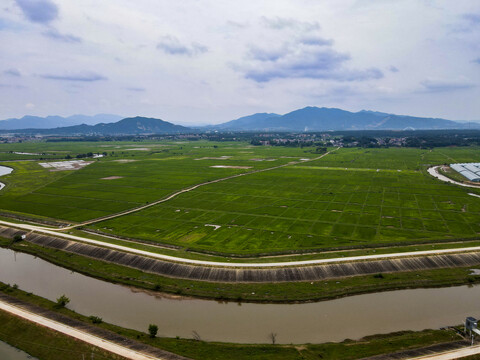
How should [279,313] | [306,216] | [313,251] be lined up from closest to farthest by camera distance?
[279,313] → [313,251] → [306,216]

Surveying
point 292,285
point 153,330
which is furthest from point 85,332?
point 292,285

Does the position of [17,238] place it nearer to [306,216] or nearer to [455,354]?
[306,216]

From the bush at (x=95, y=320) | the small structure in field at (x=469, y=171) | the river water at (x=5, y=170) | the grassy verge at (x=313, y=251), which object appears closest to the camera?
the bush at (x=95, y=320)

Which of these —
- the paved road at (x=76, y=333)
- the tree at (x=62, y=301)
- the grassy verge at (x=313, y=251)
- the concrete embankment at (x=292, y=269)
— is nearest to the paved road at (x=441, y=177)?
the grassy verge at (x=313, y=251)

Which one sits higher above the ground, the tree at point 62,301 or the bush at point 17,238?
the bush at point 17,238

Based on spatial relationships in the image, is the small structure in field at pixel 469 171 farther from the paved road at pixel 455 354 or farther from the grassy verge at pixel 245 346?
the grassy verge at pixel 245 346

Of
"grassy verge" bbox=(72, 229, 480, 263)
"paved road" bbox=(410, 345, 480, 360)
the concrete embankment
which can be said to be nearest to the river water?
"grassy verge" bbox=(72, 229, 480, 263)

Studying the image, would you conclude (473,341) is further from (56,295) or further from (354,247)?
(56,295)
